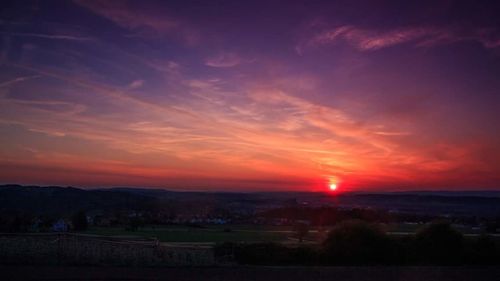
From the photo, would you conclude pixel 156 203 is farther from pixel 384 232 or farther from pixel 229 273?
pixel 229 273

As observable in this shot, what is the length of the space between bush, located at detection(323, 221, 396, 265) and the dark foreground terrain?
23.4 feet

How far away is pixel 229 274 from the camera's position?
2564 cm

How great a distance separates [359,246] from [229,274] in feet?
45.1

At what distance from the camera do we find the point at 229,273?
1026 inches

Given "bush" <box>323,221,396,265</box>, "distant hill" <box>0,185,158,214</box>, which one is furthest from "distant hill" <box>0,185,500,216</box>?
"bush" <box>323,221,396,265</box>

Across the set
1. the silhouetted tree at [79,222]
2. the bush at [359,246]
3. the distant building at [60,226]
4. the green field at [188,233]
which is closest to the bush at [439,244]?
the bush at [359,246]

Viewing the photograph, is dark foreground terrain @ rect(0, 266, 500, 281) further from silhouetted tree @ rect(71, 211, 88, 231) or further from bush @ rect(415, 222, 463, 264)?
silhouetted tree @ rect(71, 211, 88, 231)

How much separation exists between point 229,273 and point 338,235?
45.4 feet

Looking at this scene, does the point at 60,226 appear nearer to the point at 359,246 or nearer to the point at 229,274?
the point at 359,246

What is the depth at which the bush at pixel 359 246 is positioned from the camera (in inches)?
1433

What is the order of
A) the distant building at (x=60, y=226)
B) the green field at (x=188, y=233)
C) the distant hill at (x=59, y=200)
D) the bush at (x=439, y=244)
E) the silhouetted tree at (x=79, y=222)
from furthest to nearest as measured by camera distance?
the distant hill at (x=59, y=200) < the silhouetted tree at (x=79, y=222) < the green field at (x=188, y=233) < the distant building at (x=60, y=226) < the bush at (x=439, y=244)

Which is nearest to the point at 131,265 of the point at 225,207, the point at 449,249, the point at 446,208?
the point at 449,249

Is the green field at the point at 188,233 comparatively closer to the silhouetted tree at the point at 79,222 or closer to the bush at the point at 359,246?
the silhouetted tree at the point at 79,222

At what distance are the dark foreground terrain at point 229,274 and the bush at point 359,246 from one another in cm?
713
